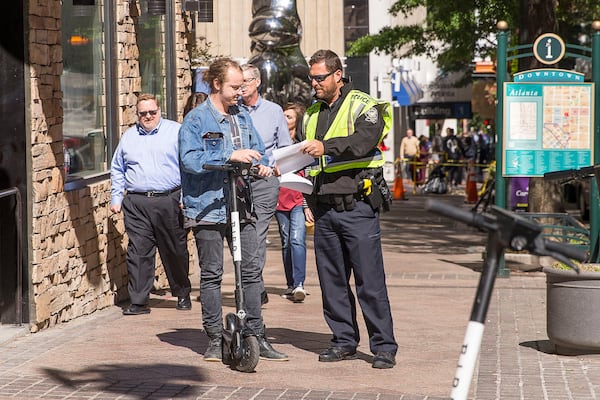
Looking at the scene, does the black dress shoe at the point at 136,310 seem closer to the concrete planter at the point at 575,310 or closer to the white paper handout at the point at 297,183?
the white paper handout at the point at 297,183

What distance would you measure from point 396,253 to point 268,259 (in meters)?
1.90

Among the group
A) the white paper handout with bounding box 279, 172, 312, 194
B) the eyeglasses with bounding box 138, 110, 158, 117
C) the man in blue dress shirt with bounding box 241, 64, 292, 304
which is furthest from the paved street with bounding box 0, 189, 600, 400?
the eyeglasses with bounding box 138, 110, 158, 117

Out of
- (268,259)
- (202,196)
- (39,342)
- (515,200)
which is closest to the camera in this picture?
(202,196)

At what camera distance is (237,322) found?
7.92 m

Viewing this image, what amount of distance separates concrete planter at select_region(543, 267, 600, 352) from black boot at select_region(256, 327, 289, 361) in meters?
1.76

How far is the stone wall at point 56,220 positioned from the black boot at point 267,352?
1.93 m

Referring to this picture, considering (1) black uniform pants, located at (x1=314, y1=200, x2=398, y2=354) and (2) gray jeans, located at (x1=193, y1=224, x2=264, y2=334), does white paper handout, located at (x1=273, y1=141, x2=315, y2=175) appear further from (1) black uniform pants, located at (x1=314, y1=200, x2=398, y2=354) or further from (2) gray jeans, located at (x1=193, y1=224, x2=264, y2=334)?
(2) gray jeans, located at (x1=193, y1=224, x2=264, y2=334)

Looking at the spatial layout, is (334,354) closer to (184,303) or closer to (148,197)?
(184,303)

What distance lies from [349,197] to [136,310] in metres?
3.23

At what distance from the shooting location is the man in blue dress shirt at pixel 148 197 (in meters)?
10.7

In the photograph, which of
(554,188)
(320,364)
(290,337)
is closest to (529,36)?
(554,188)

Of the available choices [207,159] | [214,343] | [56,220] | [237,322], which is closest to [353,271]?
[237,322]

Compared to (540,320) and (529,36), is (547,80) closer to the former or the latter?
(529,36)

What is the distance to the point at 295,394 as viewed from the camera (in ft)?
23.5
